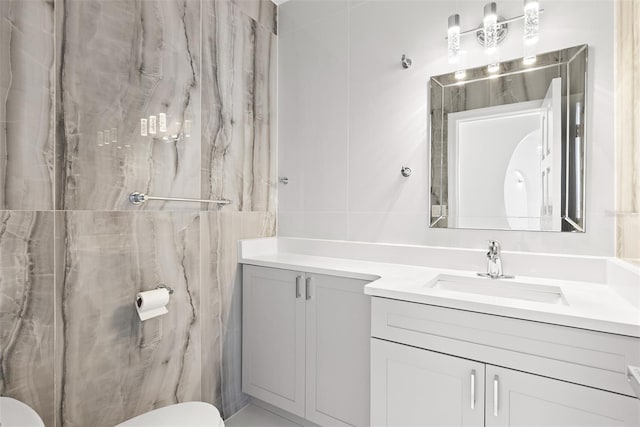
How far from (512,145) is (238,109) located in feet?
4.89

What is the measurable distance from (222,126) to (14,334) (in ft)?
4.19

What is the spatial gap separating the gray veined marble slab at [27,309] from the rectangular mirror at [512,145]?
1.70m

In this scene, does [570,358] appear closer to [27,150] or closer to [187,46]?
[27,150]

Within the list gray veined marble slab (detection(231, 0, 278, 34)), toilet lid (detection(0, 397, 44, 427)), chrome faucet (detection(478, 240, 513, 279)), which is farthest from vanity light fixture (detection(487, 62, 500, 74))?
toilet lid (detection(0, 397, 44, 427))

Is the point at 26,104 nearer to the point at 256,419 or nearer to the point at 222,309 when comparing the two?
the point at 222,309

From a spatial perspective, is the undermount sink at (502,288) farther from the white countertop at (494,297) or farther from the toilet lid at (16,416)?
the toilet lid at (16,416)

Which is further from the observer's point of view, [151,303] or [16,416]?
[151,303]

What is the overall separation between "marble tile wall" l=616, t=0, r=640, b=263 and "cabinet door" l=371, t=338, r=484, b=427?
2.41ft

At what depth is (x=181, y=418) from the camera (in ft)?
4.13

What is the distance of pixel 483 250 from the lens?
1.62 meters

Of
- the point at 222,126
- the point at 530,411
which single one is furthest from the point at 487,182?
the point at 222,126

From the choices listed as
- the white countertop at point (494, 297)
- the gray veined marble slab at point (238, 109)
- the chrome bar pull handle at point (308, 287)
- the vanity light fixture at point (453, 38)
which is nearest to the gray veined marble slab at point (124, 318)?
the gray veined marble slab at point (238, 109)

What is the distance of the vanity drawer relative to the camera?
957mm

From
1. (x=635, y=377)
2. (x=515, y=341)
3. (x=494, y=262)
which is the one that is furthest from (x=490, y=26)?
(x=635, y=377)
